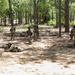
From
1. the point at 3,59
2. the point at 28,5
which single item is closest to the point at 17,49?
the point at 3,59

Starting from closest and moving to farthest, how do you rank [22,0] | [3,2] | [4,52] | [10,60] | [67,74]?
[67,74] < [10,60] < [4,52] < [3,2] < [22,0]

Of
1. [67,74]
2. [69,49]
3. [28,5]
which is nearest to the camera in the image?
[67,74]

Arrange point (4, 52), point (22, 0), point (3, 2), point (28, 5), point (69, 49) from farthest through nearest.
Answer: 1. point (22, 0)
2. point (28, 5)
3. point (3, 2)
4. point (69, 49)
5. point (4, 52)

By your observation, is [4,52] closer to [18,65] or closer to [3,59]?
[3,59]

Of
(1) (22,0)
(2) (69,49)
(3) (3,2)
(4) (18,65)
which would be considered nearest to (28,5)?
(1) (22,0)

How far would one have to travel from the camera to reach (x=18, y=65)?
11.2 m

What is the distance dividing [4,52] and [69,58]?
3.89 m

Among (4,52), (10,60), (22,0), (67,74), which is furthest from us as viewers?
(22,0)

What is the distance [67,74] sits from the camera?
959 cm

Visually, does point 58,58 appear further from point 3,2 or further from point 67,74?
point 3,2

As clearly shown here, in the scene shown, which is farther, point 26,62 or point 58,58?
point 58,58

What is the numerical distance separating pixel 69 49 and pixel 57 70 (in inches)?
218

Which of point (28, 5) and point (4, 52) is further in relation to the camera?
point (28, 5)

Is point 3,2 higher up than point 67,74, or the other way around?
point 3,2
